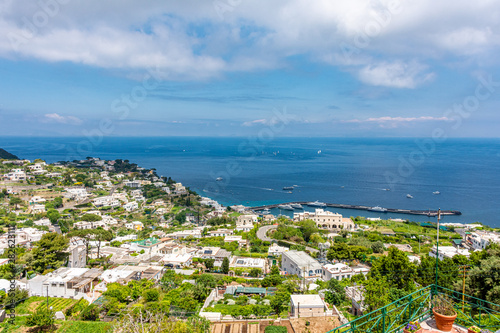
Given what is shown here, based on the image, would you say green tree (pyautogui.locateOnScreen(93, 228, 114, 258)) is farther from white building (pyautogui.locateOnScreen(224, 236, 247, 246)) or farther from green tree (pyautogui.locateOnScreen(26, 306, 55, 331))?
green tree (pyautogui.locateOnScreen(26, 306, 55, 331))

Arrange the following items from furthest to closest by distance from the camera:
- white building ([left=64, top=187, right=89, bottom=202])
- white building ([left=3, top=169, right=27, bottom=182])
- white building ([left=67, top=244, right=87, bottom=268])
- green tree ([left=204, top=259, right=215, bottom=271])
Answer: white building ([left=3, top=169, right=27, bottom=182]) → white building ([left=64, top=187, right=89, bottom=202]) → green tree ([left=204, top=259, right=215, bottom=271]) → white building ([left=67, top=244, right=87, bottom=268])

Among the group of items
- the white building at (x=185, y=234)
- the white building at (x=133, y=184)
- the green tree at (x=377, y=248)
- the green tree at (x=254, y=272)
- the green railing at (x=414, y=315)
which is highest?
the green railing at (x=414, y=315)

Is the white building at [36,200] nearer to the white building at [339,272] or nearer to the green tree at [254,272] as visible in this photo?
the green tree at [254,272]

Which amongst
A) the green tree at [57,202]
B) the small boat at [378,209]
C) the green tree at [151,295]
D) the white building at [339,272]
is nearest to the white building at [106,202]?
the green tree at [57,202]

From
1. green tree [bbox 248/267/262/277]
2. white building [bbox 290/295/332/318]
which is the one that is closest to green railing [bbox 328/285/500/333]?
white building [bbox 290/295/332/318]

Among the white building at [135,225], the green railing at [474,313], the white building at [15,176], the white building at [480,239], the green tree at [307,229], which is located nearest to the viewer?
the green railing at [474,313]

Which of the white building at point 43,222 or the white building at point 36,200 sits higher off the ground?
the white building at point 36,200

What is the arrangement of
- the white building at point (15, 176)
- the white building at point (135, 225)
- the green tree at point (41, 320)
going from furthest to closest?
the white building at point (15, 176)
the white building at point (135, 225)
the green tree at point (41, 320)
